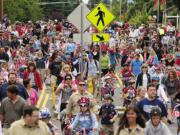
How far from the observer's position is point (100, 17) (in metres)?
21.6

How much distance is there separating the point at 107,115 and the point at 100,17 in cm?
690

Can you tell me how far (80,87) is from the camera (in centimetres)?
1443

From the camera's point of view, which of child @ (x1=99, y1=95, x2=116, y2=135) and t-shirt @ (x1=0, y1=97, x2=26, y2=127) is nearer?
t-shirt @ (x1=0, y1=97, x2=26, y2=127)

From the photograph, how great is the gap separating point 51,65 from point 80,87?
33.6 ft

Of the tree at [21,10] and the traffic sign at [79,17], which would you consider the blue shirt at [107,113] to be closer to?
the traffic sign at [79,17]

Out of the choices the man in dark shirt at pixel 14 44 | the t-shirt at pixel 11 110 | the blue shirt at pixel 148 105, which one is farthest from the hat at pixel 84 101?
the man in dark shirt at pixel 14 44

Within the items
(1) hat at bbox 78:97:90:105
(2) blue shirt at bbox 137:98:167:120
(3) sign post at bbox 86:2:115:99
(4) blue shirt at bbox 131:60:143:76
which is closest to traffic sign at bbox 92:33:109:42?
(3) sign post at bbox 86:2:115:99

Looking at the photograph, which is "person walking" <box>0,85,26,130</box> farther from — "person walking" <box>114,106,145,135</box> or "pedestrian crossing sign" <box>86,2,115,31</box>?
"pedestrian crossing sign" <box>86,2,115,31</box>

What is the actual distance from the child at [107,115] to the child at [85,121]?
1.46m

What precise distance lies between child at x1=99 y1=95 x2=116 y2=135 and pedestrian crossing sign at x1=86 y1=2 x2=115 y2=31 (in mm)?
6561

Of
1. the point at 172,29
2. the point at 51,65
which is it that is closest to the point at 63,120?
the point at 51,65

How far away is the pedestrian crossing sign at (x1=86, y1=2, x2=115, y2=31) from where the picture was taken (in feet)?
70.3

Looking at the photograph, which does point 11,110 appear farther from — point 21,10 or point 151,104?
point 21,10

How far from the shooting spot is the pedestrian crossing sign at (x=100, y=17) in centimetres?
2142
